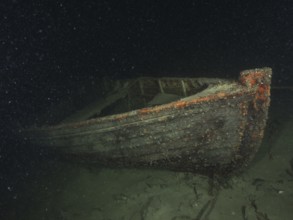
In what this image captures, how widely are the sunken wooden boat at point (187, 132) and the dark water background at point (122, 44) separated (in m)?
2.56

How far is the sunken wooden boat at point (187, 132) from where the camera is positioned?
3443 millimetres

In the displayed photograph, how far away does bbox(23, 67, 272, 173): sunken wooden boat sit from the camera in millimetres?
3443

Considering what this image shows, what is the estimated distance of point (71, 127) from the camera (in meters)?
4.54

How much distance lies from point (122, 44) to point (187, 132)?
10.8 m

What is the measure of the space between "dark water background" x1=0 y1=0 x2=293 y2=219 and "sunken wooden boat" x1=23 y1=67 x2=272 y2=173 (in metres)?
2.56

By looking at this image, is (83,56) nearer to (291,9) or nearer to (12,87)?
(12,87)

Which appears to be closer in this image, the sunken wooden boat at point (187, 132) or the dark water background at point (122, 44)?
the sunken wooden boat at point (187, 132)

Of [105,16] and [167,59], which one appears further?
[105,16]

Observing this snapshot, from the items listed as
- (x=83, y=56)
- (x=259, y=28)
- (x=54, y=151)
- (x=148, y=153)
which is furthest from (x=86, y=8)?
(x=148, y=153)

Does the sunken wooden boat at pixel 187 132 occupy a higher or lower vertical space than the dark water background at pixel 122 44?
lower

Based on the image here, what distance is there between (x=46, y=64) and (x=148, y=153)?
10.7 meters

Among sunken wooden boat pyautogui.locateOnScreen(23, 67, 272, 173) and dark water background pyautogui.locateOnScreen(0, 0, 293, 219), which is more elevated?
dark water background pyautogui.locateOnScreen(0, 0, 293, 219)

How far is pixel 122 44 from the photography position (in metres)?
13.8

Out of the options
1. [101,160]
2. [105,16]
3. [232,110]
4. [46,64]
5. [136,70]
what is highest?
[105,16]
